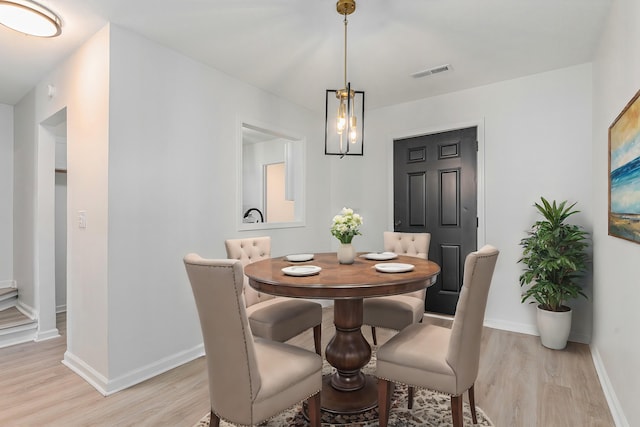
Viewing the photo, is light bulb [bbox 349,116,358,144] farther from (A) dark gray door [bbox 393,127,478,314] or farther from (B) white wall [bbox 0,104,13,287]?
(B) white wall [bbox 0,104,13,287]

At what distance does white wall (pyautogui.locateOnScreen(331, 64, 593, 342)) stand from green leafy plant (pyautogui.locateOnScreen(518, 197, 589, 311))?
30 centimetres

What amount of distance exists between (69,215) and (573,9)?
3.99m

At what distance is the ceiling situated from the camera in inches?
87.2

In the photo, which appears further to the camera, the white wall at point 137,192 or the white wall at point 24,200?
the white wall at point 24,200

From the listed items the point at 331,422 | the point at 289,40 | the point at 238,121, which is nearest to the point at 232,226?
the point at 238,121

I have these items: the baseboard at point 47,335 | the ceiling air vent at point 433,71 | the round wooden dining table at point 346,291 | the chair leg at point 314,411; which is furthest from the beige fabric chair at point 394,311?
the baseboard at point 47,335

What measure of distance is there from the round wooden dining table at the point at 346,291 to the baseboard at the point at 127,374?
1.20 m

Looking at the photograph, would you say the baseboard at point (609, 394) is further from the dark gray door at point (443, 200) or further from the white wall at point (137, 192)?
the white wall at point (137, 192)

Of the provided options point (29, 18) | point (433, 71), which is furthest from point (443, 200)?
point (29, 18)

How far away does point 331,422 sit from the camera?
1.89 metres

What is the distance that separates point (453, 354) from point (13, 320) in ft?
13.5

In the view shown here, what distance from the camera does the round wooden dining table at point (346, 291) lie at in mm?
1579

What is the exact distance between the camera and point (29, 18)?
2.09m

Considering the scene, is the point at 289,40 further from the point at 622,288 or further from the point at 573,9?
the point at 622,288
